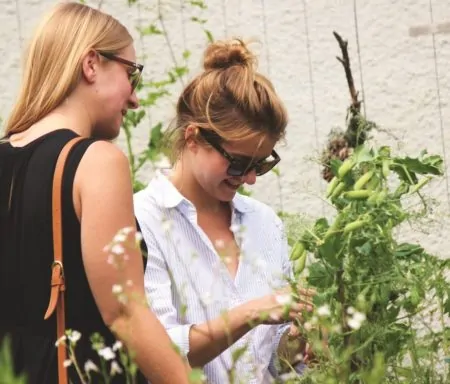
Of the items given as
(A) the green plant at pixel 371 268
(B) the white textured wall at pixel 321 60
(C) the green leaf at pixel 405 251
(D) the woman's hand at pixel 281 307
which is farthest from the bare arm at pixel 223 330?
(B) the white textured wall at pixel 321 60

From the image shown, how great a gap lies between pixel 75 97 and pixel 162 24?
8.80ft

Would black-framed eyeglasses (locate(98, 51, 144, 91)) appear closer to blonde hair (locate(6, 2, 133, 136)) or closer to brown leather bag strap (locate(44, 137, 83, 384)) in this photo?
blonde hair (locate(6, 2, 133, 136))

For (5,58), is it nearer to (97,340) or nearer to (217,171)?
(217,171)

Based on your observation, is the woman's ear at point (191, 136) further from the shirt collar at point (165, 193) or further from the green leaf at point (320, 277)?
the green leaf at point (320, 277)

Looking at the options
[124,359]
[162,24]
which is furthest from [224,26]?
[124,359]

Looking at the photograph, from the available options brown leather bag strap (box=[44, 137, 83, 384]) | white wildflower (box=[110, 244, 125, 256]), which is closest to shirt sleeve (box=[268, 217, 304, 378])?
brown leather bag strap (box=[44, 137, 83, 384])

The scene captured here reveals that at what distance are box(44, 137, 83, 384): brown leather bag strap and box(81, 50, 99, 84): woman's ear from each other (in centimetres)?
24

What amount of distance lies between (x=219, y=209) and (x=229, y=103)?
0.30 metres

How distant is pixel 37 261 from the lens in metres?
2.36

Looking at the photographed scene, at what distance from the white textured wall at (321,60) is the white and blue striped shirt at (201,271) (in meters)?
1.94

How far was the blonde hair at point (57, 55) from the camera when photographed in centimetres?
249

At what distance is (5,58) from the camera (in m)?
5.21

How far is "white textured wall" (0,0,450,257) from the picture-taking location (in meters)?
5.11

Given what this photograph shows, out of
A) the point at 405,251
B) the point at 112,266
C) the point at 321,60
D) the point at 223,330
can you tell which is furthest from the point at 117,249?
the point at 321,60
